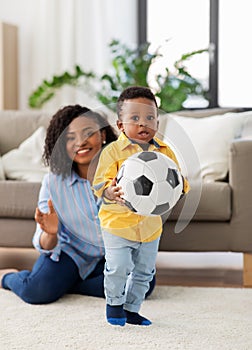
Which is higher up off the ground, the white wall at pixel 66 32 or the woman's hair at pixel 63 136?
the white wall at pixel 66 32

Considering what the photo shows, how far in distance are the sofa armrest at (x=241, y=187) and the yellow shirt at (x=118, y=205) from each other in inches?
37.2

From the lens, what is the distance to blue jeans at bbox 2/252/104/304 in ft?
8.79

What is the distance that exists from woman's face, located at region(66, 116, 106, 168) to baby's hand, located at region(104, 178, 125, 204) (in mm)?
237

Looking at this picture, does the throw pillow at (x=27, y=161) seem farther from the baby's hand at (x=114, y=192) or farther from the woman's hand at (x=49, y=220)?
the baby's hand at (x=114, y=192)

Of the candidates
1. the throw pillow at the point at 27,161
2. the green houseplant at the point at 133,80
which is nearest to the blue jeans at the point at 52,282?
the throw pillow at the point at 27,161

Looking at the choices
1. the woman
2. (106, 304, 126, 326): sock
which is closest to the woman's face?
the woman

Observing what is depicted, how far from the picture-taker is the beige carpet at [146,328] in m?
Result: 2.14

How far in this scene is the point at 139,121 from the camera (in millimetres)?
1991

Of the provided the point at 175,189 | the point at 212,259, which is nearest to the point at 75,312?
the point at 175,189

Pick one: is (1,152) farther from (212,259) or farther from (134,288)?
(134,288)

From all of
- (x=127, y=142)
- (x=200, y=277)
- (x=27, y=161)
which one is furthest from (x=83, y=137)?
(x=27, y=161)

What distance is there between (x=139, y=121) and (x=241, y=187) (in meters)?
1.15

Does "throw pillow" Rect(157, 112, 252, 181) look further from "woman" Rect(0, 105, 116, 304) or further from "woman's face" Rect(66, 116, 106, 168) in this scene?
"woman's face" Rect(66, 116, 106, 168)

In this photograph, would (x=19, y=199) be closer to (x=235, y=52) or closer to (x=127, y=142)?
(x=127, y=142)
